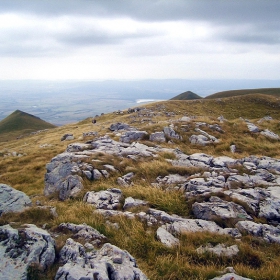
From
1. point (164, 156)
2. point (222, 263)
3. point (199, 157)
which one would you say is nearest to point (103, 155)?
point (164, 156)

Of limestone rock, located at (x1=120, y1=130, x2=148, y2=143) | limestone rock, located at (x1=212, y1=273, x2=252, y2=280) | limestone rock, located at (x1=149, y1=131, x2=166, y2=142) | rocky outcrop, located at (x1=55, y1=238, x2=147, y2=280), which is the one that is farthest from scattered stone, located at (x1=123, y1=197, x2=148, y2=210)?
limestone rock, located at (x1=120, y1=130, x2=148, y2=143)

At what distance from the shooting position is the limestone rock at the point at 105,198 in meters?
10.0

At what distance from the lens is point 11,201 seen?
32.3 ft

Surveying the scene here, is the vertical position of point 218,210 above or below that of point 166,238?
above

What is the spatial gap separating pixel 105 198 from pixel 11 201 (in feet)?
12.9

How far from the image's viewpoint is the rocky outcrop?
5.43m

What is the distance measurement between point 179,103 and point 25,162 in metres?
54.9

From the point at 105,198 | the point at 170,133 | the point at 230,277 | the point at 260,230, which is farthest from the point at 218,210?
the point at 170,133

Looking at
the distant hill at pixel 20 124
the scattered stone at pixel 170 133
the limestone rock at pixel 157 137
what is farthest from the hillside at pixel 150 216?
the distant hill at pixel 20 124

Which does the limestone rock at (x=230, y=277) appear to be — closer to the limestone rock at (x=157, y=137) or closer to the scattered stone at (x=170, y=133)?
the limestone rock at (x=157, y=137)

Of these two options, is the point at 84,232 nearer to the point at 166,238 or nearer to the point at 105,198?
the point at 166,238

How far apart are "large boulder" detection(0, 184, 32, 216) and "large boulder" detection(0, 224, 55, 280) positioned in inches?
102

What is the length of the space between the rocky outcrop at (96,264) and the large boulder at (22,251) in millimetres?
444

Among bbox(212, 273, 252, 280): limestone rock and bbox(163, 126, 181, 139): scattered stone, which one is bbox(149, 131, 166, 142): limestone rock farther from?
bbox(212, 273, 252, 280): limestone rock
